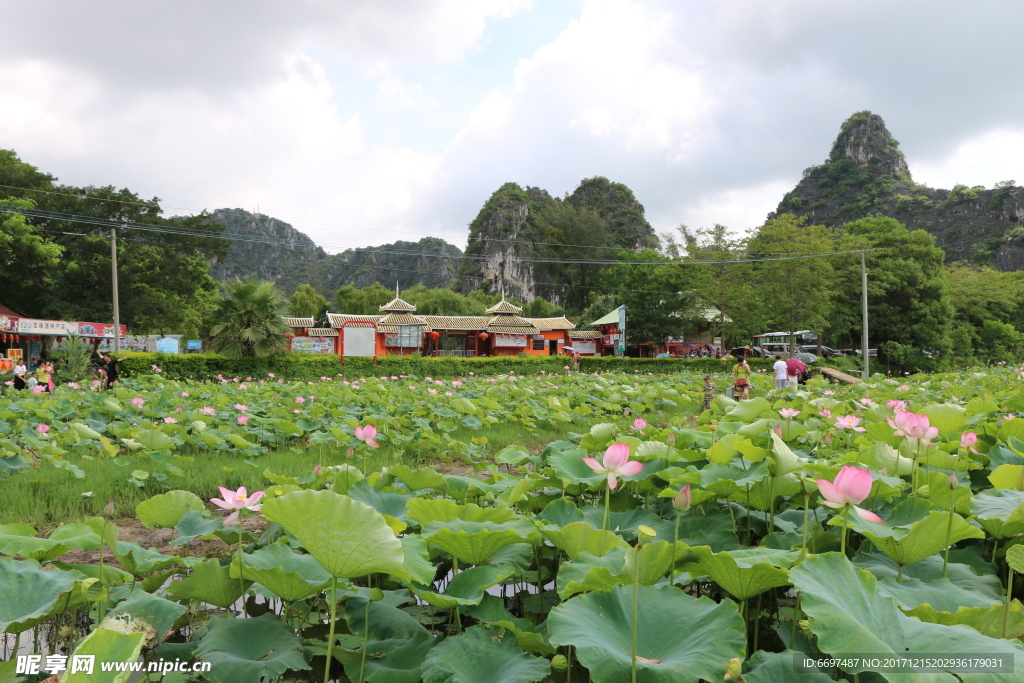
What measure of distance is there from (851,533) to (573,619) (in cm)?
89

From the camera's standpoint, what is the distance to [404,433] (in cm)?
523

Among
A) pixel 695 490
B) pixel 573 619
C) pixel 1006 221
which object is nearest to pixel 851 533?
pixel 695 490

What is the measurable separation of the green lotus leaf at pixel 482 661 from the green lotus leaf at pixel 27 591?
2.37 feet

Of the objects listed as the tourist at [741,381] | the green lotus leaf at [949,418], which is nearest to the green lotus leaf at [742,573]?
the green lotus leaf at [949,418]

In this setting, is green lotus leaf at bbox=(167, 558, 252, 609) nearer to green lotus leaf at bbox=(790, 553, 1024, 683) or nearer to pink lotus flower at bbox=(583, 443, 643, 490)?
pink lotus flower at bbox=(583, 443, 643, 490)

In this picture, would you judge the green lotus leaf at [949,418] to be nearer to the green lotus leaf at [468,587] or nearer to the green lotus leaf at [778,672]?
the green lotus leaf at [778,672]

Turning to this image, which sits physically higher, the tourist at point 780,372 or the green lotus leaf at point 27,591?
the green lotus leaf at point 27,591

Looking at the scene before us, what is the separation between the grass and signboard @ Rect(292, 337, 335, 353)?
74.0 feet

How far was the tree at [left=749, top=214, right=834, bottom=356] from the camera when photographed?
22875 millimetres

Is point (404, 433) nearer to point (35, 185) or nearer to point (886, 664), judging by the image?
point (886, 664)

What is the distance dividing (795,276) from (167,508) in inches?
984

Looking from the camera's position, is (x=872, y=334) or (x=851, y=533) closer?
→ (x=851, y=533)

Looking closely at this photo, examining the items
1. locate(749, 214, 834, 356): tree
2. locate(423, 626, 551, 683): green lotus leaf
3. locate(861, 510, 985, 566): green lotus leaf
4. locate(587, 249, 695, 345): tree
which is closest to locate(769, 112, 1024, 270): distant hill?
locate(587, 249, 695, 345): tree

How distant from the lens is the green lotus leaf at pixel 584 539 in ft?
4.10
